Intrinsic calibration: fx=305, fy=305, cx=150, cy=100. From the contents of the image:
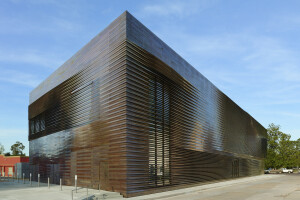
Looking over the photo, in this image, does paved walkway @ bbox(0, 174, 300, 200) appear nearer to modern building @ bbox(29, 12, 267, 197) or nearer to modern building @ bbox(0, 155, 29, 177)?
modern building @ bbox(29, 12, 267, 197)

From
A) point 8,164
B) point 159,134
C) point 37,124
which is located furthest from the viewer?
point 8,164

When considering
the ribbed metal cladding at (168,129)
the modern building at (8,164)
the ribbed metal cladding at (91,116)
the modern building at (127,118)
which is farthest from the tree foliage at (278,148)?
the ribbed metal cladding at (91,116)

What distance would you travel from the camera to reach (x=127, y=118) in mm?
20125

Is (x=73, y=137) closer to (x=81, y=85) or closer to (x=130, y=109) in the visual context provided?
(x=81, y=85)

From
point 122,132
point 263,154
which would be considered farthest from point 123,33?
point 263,154

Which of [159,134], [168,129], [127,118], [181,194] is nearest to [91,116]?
[127,118]

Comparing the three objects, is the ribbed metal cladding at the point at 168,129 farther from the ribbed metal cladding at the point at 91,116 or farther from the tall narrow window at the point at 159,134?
the ribbed metal cladding at the point at 91,116

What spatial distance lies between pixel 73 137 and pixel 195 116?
13.0 metres

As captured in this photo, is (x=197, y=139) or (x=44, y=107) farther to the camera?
(x=44, y=107)

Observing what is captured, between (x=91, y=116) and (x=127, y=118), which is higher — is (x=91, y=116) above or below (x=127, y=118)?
above

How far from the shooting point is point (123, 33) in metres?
21.2

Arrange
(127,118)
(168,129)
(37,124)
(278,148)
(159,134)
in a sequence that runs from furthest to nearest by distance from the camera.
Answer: (278,148)
(37,124)
(168,129)
(159,134)
(127,118)

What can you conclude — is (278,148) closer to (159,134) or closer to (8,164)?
(8,164)

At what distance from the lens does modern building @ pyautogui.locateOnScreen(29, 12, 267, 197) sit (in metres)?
20.8
